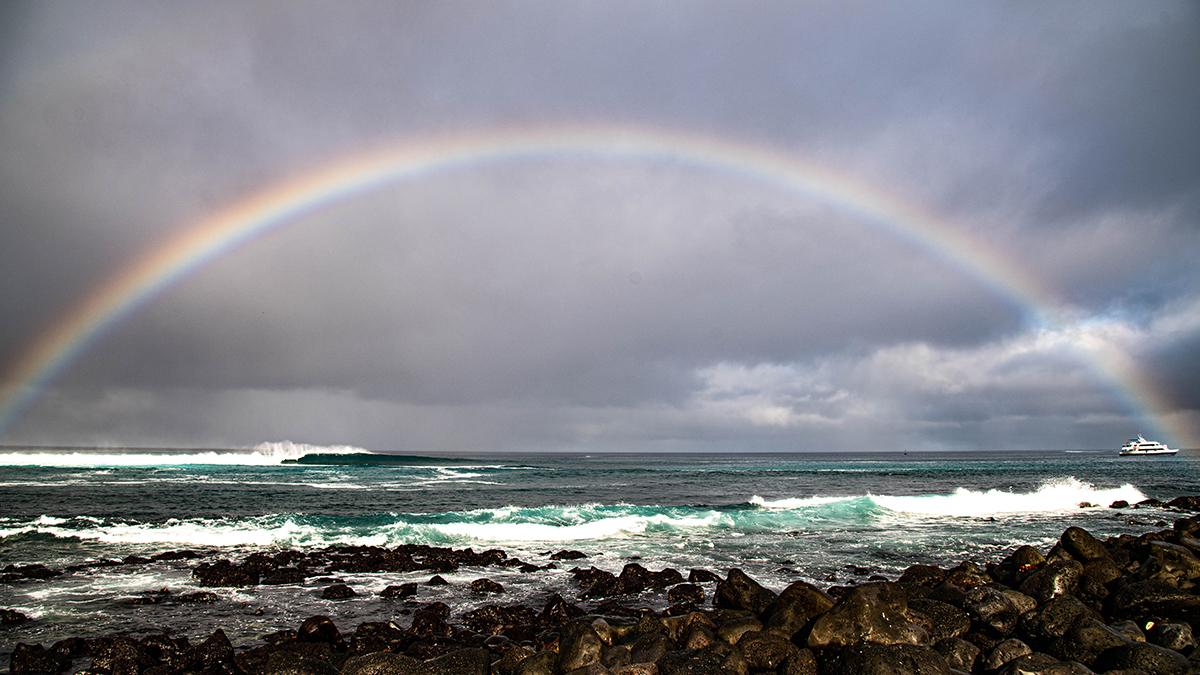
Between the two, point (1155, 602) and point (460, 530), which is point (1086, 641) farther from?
point (460, 530)

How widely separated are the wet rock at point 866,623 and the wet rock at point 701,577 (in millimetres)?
7181

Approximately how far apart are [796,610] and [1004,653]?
9.09ft

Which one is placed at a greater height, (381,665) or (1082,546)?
(1082,546)

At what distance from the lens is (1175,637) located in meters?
8.99

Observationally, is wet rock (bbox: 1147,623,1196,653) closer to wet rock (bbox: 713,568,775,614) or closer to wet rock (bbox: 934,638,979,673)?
wet rock (bbox: 934,638,979,673)

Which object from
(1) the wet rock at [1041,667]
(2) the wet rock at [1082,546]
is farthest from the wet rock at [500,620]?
(2) the wet rock at [1082,546]

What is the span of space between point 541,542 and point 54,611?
14.5 meters

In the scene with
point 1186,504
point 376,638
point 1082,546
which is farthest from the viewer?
point 1186,504

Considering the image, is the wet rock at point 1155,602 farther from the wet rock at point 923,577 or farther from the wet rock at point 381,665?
the wet rock at point 381,665

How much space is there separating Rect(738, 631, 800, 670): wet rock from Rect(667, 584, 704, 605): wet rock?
17.2 ft

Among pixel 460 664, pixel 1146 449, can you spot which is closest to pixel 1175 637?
pixel 460 664

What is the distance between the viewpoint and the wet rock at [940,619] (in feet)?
33.6

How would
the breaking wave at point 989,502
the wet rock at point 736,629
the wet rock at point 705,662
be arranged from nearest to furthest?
1. the wet rock at point 705,662
2. the wet rock at point 736,629
3. the breaking wave at point 989,502

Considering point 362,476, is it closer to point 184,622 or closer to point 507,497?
point 507,497
